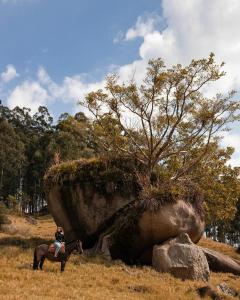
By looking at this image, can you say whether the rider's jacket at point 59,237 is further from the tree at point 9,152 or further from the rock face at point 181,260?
the tree at point 9,152

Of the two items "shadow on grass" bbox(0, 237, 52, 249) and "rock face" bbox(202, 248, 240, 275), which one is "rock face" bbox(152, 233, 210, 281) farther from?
"shadow on grass" bbox(0, 237, 52, 249)

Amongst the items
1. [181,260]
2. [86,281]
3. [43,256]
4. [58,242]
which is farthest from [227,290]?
[43,256]

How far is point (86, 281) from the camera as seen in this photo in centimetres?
1861

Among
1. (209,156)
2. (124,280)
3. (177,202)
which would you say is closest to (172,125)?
(209,156)

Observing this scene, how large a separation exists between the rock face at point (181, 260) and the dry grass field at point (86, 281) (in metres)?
0.73

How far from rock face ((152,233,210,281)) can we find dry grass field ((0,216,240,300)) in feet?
2.39

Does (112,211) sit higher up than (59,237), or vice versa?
(112,211)

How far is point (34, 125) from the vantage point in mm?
106000

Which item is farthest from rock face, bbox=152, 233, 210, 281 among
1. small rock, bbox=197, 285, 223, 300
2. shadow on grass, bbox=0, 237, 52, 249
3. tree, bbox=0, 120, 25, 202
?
tree, bbox=0, 120, 25, 202

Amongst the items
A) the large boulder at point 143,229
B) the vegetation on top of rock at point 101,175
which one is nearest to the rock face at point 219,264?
the large boulder at point 143,229

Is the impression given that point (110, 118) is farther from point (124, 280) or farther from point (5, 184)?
point (5, 184)

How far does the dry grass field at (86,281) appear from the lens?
15.8 m

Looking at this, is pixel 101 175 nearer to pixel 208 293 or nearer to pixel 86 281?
pixel 86 281

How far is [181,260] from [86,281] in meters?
6.75
